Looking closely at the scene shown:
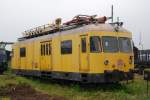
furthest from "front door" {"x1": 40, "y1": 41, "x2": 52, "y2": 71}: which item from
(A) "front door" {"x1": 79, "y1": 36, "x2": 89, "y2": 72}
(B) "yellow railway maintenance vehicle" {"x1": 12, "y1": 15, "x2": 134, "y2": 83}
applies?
(A) "front door" {"x1": 79, "y1": 36, "x2": 89, "y2": 72}

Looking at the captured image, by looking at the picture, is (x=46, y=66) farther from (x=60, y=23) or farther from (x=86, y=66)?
(x=86, y=66)

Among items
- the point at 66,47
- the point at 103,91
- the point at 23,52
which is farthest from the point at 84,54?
the point at 23,52

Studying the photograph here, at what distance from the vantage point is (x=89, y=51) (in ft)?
62.4

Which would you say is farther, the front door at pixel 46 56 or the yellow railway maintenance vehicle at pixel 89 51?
the front door at pixel 46 56

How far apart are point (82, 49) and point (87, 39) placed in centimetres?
62

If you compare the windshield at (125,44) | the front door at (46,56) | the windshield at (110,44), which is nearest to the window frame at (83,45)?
the windshield at (110,44)

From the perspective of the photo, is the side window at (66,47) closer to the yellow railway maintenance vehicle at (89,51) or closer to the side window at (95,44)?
the yellow railway maintenance vehicle at (89,51)

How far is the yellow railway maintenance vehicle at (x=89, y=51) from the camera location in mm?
18938

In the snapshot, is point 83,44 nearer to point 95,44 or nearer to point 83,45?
point 83,45

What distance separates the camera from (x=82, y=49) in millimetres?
19547

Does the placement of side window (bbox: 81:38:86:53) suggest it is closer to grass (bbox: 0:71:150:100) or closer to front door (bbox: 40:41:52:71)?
grass (bbox: 0:71:150:100)

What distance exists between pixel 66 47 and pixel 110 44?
9.12 ft

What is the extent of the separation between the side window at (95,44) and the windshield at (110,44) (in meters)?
0.24

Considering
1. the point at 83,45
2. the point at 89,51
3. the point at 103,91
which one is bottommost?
the point at 103,91
